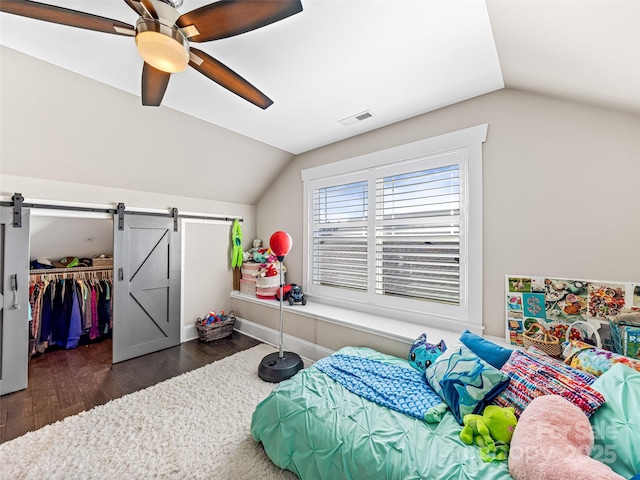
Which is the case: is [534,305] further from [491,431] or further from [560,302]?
[491,431]

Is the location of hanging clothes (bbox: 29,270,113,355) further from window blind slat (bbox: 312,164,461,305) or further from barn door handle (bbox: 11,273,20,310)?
window blind slat (bbox: 312,164,461,305)

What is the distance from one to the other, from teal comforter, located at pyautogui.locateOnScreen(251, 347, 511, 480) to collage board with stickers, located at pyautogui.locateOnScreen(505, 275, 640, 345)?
1082 mm

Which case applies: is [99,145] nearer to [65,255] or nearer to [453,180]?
[65,255]

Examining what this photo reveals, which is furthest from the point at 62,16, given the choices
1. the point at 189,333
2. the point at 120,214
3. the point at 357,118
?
the point at 189,333

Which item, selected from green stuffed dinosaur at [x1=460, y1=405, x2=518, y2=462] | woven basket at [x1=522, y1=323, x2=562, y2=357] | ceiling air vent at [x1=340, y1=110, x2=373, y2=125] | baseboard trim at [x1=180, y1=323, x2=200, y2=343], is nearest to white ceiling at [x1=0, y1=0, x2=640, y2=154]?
ceiling air vent at [x1=340, y1=110, x2=373, y2=125]

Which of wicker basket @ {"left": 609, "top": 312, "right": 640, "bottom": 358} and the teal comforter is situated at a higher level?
wicker basket @ {"left": 609, "top": 312, "right": 640, "bottom": 358}

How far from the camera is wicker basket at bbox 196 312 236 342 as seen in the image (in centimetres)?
346

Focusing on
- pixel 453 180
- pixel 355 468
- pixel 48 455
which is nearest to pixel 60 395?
pixel 48 455

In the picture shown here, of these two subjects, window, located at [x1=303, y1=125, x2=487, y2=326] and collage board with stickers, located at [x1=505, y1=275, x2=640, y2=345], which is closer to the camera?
collage board with stickers, located at [x1=505, y1=275, x2=640, y2=345]

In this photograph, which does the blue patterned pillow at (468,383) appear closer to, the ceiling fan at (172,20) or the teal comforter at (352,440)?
the teal comforter at (352,440)

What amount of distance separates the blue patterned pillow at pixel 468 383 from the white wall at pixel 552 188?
832 millimetres

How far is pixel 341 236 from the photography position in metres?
3.27

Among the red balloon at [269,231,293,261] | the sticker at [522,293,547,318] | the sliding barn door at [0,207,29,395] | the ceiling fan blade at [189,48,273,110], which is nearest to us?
the ceiling fan blade at [189,48,273,110]

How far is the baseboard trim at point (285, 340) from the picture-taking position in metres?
2.94
